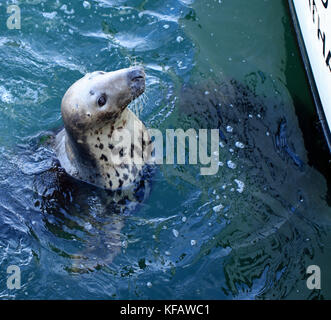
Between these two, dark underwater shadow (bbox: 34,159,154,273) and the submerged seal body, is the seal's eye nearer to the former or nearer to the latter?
the submerged seal body

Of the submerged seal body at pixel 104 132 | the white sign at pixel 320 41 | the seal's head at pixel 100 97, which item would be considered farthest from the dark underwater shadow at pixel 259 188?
the seal's head at pixel 100 97

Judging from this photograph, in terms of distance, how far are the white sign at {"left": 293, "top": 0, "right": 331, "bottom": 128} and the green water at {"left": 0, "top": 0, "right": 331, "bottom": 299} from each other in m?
0.25

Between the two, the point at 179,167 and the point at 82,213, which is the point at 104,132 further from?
the point at 179,167

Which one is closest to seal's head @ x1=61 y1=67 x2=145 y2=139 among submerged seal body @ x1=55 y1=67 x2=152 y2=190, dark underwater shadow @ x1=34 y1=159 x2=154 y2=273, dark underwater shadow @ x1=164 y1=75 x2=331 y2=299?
submerged seal body @ x1=55 y1=67 x2=152 y2=190

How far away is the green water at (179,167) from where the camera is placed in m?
4.17

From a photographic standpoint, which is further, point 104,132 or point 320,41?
point 320,41

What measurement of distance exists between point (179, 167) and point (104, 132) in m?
0.99

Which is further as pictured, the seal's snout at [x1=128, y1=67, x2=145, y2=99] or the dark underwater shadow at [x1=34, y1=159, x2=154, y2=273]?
the dark underwater shadow at [x1=34, y1=159, x2=154, y2=273]

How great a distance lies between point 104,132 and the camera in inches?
163

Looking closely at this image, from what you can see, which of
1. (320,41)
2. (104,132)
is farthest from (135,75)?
(320,41)

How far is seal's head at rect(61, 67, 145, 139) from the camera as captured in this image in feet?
12.9
